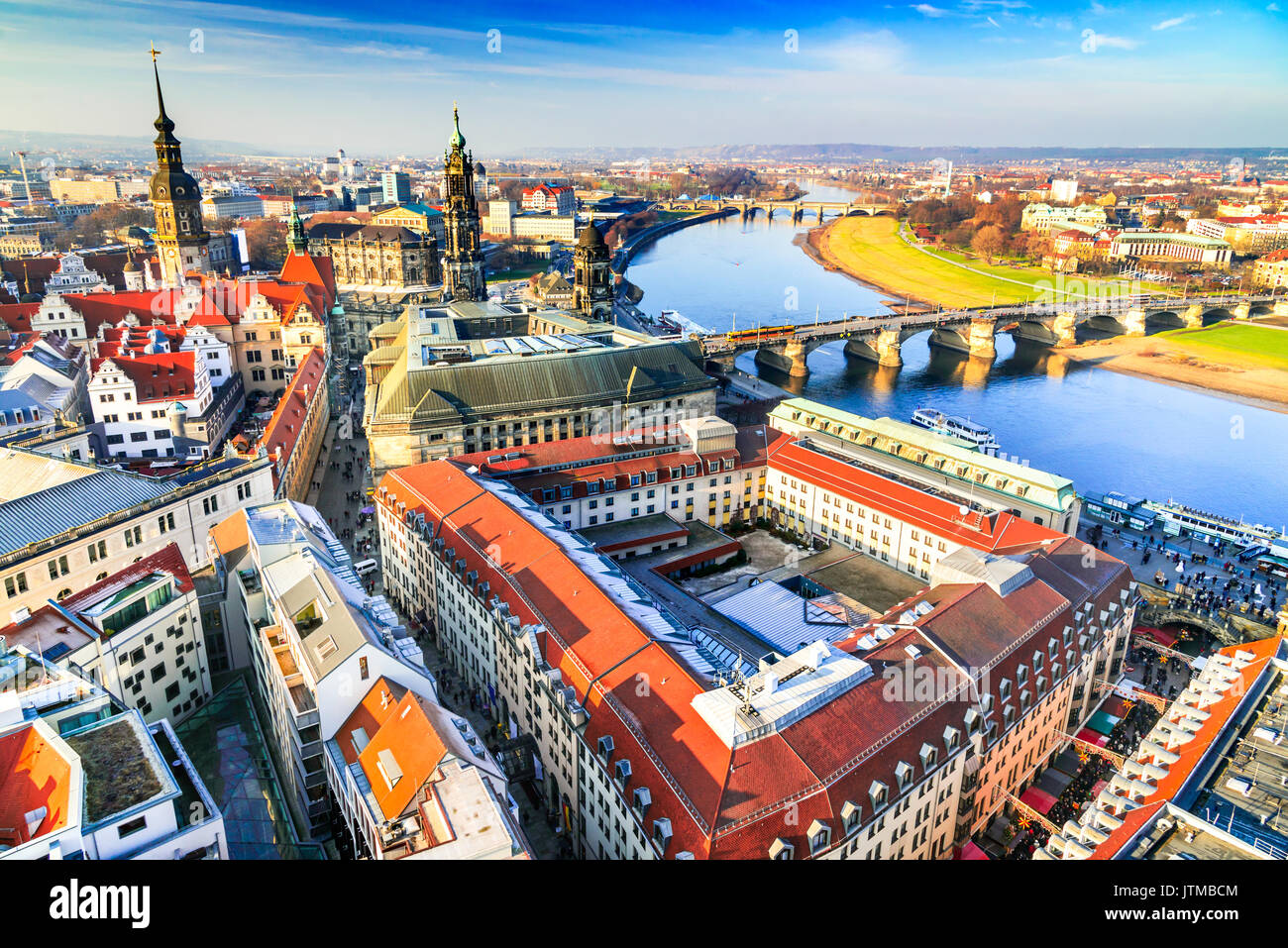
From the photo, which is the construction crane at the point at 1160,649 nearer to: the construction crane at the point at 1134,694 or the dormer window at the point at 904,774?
the construction crane at the point at 1134,694

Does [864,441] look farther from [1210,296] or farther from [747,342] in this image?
[1210,296]

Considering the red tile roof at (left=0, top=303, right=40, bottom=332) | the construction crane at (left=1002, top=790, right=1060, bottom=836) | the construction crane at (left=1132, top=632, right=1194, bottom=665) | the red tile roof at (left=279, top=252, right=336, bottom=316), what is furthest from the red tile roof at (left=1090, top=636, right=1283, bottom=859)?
the red tile roof at (left=279, top=252, right=336, bottom=316)

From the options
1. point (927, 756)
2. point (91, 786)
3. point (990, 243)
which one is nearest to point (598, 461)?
point (927, 756)

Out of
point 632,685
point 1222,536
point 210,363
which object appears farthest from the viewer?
point 210,363

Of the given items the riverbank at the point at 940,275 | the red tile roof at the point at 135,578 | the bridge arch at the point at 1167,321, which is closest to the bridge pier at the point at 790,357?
the riverbank at the point at 940,275
